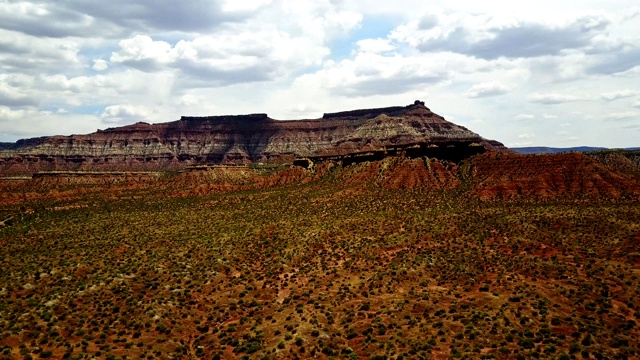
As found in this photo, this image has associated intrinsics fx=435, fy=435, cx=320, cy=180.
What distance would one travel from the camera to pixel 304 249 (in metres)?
62.5

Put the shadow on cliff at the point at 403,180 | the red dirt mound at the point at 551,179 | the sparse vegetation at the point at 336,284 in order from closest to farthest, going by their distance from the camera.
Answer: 1. the sparse vegetation at the point at 336,284
2. the red dirt mound at the point at 551,179
3. the shadow on cliff at the point at 403,180

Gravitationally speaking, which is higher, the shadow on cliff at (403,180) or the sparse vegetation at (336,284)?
the shadow on cliff at (403,180)

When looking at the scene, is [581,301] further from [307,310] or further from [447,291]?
[307,310]

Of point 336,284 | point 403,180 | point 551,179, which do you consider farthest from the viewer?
point 403,180

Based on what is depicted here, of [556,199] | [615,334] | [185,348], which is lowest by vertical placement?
[185,348]

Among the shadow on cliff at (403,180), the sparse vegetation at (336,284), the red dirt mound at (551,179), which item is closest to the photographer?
the sparse vegetation at (336,284)

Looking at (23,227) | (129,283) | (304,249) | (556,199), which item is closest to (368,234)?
(304,249)

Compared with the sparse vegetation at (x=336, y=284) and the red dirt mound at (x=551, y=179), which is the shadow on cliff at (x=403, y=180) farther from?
the sparse vegetation at (x=336, y=284)

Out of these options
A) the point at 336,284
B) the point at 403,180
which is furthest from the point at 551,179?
the point at 336,284

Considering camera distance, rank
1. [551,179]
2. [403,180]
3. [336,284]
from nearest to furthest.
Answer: [336,284] < [551,179] < [403,180]

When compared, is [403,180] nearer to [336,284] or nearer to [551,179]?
[551,179]

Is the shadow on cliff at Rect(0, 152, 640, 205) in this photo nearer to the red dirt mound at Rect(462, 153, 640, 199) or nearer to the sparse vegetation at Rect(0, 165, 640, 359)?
the red dirt mound at Rect(462, 153, 640, 199)

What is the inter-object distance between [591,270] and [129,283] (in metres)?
52.2

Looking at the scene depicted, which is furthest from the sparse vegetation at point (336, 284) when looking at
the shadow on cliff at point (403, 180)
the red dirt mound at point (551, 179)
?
the shadow on cliff at point (403, 180)
